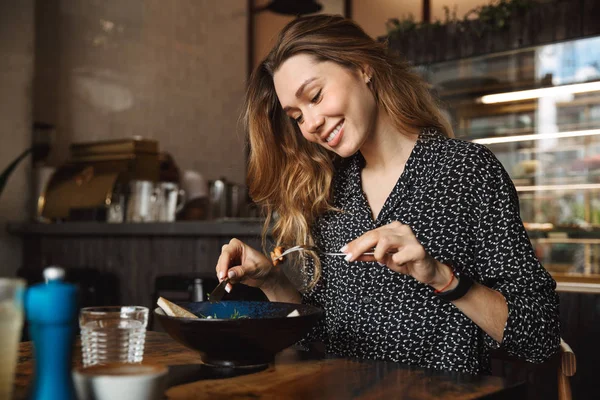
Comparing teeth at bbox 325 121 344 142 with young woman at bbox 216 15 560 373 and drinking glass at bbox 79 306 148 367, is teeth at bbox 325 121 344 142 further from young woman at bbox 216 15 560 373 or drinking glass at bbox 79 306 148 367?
drinking glass at bbox 79 306 148 367

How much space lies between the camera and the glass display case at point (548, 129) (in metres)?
3.53

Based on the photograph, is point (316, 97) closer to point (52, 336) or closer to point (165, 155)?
point (52, 336)

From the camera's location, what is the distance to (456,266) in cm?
160

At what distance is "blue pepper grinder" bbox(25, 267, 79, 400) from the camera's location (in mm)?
706

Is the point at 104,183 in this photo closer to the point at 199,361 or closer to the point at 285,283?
the point at 285,283

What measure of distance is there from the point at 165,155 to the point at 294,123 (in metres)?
2.76

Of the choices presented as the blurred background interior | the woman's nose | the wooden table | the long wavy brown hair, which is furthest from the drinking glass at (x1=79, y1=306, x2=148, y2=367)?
the blurred background interior

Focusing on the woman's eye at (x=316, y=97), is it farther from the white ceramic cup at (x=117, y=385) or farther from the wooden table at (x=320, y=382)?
the white ceramic cup at (x=117, y=385)

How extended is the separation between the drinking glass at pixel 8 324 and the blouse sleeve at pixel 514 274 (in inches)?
38.5

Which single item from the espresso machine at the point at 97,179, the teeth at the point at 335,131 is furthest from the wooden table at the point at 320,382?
the espresso machine at the point at 97,179

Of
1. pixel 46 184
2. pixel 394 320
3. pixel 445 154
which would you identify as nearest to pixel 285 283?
pixel 394 320

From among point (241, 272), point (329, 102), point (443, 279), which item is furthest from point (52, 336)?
point (329, 102)

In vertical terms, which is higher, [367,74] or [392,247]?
[367,74]

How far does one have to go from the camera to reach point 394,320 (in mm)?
1633
